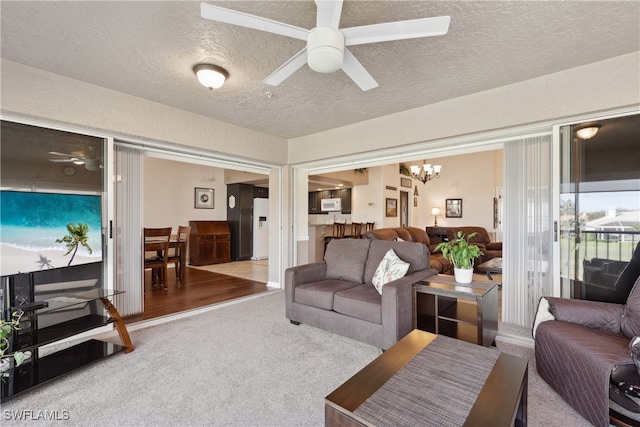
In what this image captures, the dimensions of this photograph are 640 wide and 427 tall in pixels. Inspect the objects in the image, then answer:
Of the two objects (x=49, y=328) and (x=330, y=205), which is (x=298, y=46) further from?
(x=330, y=205)

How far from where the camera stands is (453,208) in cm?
860

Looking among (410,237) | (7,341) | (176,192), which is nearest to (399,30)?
(7,341)

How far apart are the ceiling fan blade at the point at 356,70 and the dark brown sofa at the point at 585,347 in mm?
2147

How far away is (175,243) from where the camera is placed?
5.08 metres

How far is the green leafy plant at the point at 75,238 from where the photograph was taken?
2709 mm

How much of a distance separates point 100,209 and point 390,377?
3.19 metres

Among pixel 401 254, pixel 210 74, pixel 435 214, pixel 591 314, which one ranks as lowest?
pixel 591 314

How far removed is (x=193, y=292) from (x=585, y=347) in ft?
14.8

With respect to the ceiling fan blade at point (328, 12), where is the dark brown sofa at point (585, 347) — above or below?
below

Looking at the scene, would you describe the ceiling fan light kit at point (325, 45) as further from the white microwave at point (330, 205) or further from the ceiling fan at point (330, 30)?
the white microwave at point (330, 205)

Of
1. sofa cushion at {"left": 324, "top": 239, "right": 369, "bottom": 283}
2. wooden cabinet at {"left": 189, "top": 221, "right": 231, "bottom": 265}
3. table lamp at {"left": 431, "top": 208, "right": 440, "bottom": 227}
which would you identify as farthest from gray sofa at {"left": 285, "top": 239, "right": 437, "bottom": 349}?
table lamp at {"left": 431, "top": 208, "right": 440, "bottom": 227}

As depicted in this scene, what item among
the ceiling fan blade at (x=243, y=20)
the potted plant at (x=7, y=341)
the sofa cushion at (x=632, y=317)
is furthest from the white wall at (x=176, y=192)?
the sofa cushion at (x=632, y=317)

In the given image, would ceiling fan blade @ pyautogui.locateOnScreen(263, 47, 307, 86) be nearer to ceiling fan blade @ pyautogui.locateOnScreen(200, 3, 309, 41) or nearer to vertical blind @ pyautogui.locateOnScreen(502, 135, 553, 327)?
ceiling fan blade @ pyautogui.locateOnScreen(200, 3, 309, 41)

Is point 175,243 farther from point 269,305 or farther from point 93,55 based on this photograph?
point 93,55
